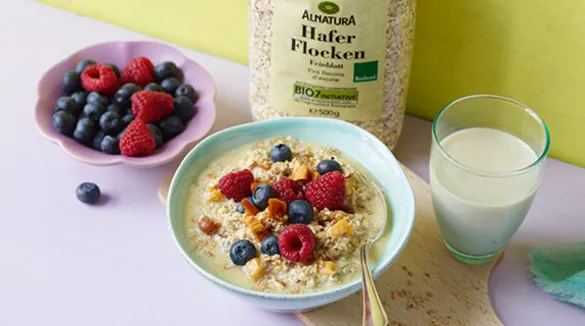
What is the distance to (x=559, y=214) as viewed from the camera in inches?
46.3

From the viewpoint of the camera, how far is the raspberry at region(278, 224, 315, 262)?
944 millimetres

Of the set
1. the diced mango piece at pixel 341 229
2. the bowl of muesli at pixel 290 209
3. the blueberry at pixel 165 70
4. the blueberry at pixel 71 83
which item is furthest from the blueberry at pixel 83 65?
the diced mango piece at pixel 341 229

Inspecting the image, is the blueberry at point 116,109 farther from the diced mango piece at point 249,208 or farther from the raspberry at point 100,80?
the diced mango piece at point 249,208

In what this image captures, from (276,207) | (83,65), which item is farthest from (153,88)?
(276,207)

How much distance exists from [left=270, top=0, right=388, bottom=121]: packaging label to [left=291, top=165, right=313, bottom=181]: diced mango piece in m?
0.15

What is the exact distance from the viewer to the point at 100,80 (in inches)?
49.9

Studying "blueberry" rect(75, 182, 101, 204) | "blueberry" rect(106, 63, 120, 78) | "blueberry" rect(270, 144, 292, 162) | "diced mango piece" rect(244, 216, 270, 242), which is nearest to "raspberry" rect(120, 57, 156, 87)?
"blueberry" rect(106, 63, 120, 78)

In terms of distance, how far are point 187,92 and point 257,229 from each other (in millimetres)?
401

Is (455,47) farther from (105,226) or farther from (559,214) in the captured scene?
(105,226)

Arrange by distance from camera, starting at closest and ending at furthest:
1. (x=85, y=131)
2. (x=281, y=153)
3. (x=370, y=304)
A: (x=370, y=304), (x=281, y=153), (x=85, y=131)

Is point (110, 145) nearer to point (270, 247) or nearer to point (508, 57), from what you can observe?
point (270, 247)

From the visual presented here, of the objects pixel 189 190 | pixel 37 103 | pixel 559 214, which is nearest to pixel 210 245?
pixel 189 190

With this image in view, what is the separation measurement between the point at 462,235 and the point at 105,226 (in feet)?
1.83

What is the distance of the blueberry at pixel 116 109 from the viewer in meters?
1.24
